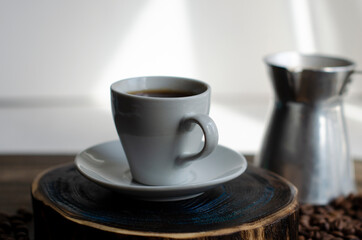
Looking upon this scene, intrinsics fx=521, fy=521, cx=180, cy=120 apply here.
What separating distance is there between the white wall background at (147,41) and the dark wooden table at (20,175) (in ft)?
3.33

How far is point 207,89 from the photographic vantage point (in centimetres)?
73

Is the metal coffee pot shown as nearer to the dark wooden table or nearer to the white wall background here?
the dark wooden table

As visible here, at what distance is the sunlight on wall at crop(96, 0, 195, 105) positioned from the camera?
2.34m

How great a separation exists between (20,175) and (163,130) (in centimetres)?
55

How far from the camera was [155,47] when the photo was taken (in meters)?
2.37

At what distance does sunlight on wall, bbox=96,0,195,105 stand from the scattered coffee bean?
145 cm

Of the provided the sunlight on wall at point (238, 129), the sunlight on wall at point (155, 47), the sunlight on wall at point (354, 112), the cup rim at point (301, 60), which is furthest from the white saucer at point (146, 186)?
the sunlight on wall at point (155, 47)

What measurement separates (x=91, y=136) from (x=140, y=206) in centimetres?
112

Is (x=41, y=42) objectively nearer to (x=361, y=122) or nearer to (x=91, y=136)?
(x=91, y=136)

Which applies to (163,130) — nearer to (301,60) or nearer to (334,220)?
(334,220)

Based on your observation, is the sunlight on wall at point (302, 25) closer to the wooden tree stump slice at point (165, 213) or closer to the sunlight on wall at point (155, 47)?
the sunlight on wall at point (155, 47)

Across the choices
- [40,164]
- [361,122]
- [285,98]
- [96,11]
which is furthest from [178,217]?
[96,11]

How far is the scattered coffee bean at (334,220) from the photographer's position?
908 millimetres

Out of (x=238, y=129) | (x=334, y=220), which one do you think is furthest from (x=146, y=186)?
(x=238, y=129)
